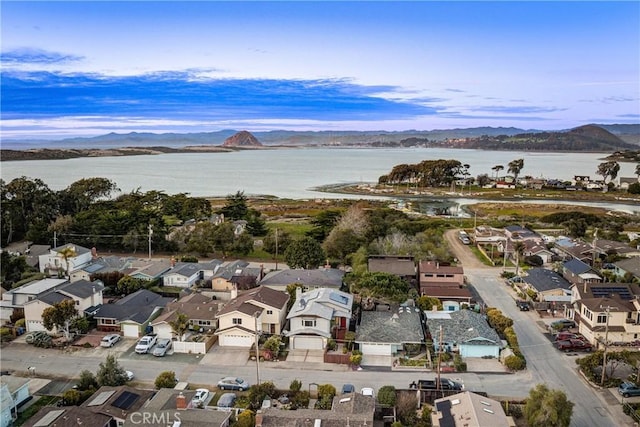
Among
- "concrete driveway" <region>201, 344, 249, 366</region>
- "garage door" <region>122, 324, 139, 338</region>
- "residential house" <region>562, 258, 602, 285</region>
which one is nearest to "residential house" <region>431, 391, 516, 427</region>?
"concrete driveway" <region>201, 344, 249, 366</region>

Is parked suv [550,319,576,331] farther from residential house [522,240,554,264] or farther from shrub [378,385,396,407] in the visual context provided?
residential house [522,240,554,264]

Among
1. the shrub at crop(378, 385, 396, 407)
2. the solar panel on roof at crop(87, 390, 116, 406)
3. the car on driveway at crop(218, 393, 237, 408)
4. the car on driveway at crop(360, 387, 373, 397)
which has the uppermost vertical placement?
the solar panel on roof at crop(87, 390, 116, 406)

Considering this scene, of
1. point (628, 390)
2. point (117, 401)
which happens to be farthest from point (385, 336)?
point (117, 401)

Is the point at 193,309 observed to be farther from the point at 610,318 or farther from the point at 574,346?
the point at 610,318

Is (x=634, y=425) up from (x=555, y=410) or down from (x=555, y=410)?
down

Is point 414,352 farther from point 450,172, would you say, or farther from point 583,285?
point 450,172

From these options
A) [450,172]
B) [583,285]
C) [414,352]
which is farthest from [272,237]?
[450,172]
